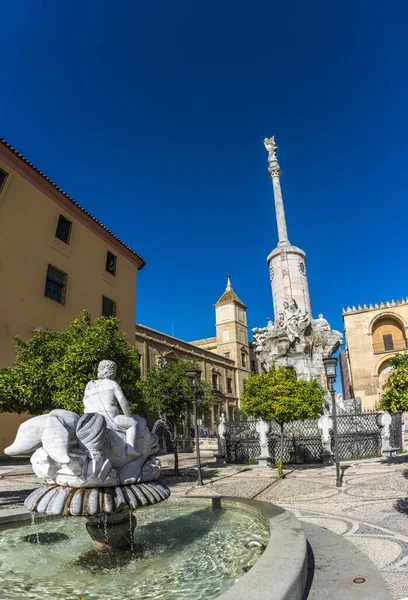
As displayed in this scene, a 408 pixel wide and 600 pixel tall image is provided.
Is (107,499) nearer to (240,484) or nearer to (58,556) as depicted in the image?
(58,556)

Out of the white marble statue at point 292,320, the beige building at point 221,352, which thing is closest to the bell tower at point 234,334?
the beige building at point 221,352

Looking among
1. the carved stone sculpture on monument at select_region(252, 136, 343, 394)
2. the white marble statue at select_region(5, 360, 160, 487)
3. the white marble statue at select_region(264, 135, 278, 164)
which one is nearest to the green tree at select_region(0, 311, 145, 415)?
the white marble statue at select_region(5, 360, 160, 487)

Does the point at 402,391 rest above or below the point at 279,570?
above

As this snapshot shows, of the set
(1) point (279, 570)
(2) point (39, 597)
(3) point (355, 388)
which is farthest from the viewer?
(3) point (355, 388)

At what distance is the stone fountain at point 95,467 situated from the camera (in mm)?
3322

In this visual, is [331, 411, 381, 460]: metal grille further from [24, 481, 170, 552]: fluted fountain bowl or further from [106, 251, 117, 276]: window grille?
[106, 251, 117, 276]: window grille

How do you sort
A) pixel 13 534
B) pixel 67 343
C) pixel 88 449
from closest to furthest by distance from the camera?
pixel 88 449
pixel 13 534
pixel 67 343

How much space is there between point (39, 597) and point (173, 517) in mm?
2590

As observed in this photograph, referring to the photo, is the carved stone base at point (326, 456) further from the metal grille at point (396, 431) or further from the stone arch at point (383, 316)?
the stone arch at point (383, 316)

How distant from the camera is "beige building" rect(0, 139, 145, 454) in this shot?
1677cm

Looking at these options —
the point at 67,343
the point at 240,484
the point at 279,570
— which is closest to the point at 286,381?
the point at 240,484

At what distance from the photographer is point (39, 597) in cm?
300

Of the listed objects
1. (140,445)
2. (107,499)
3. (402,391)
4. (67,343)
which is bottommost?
(107,499)

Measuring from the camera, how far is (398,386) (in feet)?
23.3
